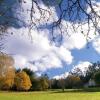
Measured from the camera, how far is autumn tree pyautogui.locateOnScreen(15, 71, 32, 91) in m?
124

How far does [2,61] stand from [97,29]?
14.2ft

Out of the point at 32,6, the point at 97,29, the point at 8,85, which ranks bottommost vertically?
the point at 97,29

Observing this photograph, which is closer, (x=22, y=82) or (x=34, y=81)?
(x=22, y=82)

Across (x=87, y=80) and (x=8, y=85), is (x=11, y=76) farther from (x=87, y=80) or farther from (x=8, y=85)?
(x=87, y=80)

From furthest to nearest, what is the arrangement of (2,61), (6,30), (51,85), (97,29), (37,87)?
(51,85), (37,87), (2,61), (6,30), (97,29)

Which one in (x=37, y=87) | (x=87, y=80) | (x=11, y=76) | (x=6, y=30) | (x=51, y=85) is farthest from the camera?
(x=87, y=80)

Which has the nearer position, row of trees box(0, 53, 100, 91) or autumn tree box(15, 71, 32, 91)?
row of trees box(0, 53, 100, 91)

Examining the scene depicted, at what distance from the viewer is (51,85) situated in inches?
5748

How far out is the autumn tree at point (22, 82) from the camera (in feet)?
407

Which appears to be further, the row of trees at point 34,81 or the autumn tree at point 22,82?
the autumn tree at point 22,82

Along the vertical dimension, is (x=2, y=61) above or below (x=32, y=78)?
below

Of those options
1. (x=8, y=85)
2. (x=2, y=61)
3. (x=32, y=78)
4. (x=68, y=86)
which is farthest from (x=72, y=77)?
(x=2, y=61)

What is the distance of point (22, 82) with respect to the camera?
128625 millimetres

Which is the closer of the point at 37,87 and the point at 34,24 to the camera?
the point at 34,24
